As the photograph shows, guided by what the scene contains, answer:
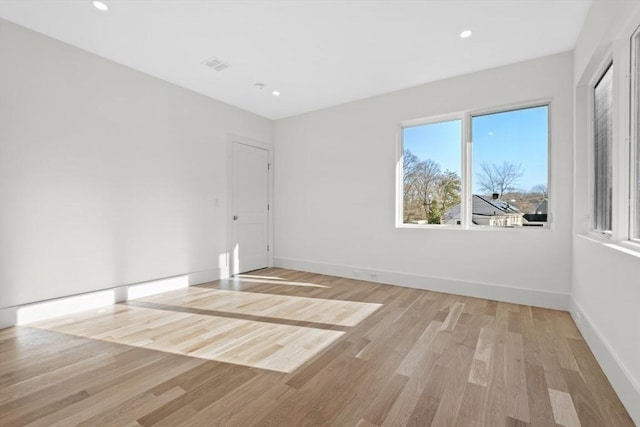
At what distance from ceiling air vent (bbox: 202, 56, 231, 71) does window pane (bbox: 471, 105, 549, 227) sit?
340 centimetres

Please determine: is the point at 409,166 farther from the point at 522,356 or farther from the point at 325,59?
the point at 522,356

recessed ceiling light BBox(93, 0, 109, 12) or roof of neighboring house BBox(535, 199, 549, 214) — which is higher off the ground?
recessed ceiling light BBox(93, 0, 109, 12)

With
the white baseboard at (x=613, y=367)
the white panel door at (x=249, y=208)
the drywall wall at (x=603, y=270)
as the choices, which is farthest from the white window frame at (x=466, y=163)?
the white panel door at (x=249, y=208)

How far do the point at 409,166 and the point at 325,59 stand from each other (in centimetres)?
201

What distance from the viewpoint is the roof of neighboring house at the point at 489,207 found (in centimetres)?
370

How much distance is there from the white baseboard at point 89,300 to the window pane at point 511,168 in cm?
431

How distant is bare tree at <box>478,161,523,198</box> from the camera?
3.64m

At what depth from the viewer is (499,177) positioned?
147 inches

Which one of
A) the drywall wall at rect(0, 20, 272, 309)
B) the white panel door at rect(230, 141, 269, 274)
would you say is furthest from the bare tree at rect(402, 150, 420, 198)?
the drywall wall at rect(0, 20, 272, 309)

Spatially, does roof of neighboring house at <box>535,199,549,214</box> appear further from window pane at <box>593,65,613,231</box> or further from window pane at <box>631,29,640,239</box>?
Answer: window pane at <box>631,29,640,239</box>

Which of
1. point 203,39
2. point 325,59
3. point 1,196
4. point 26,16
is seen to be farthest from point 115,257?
point 325,59

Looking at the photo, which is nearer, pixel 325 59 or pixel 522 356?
pixel 522 356

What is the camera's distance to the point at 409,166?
14.7 ft

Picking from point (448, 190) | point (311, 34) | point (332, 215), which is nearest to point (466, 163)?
point (448, 190)
